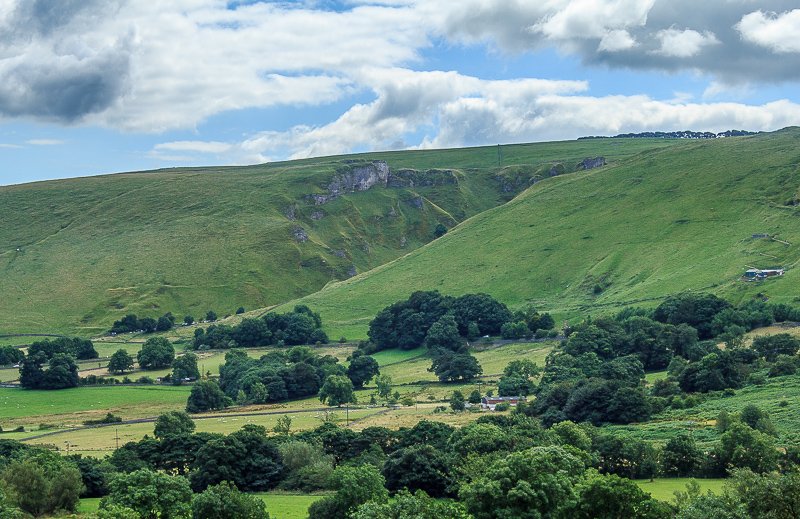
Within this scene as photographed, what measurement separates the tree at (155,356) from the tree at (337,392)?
51.1 meters

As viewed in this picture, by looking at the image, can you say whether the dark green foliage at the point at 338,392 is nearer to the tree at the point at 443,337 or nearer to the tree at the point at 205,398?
the tree at the point at 205,398

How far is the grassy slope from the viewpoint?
480 ft

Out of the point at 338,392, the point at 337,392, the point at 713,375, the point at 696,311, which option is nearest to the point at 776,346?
the point at 713,375

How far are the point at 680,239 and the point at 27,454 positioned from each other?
141251 mm

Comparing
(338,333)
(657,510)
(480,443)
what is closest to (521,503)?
Result: (657,510)

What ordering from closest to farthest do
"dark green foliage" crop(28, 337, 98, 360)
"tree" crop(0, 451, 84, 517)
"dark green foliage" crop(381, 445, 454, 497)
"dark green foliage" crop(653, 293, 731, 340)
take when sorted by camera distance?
"tree" crop(0, 451, 84, 517) → "dark green foliage" crop(381, 445, 454, 497) → "dark green foliage" crop(653, 293, 731, 340) → "dark green foliage" crop(28, 337, 98, 360)

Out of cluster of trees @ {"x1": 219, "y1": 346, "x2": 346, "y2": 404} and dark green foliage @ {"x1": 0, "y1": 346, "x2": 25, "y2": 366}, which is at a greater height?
dark green foliage @ {"x1": 0, "y1": 346, "x2": 25, "y2": 366}

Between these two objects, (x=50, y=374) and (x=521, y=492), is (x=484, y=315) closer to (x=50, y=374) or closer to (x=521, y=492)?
(x=50, y=374)

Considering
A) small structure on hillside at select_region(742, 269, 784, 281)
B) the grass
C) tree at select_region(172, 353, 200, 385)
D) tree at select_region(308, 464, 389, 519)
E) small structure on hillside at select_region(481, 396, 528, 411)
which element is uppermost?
small structure on hillside at select_region(742, 269, 784, 281)

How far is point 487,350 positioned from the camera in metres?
140

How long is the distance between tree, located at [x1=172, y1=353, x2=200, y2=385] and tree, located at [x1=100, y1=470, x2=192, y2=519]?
82244 millimetres

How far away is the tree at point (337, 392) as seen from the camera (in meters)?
105

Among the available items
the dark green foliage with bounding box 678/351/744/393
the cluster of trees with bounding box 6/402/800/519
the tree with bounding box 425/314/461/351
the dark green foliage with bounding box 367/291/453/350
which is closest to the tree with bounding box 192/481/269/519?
the cluster of trees with bounding box 6/402/800/519

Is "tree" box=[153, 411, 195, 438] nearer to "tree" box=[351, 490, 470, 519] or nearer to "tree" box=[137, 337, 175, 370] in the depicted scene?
"tree" box=[351, 490, 470, 519]
